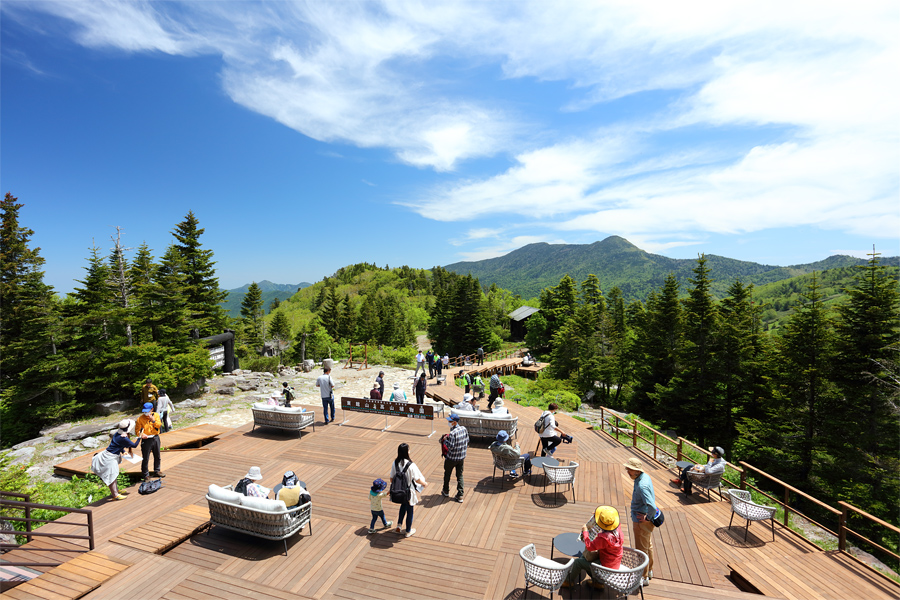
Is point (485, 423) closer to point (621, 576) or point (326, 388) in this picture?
point (326, 388)

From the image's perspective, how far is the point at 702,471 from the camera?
879cm

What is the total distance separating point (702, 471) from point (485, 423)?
534 cm

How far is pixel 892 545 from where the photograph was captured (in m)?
15.0

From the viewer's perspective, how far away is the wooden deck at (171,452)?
361 inches

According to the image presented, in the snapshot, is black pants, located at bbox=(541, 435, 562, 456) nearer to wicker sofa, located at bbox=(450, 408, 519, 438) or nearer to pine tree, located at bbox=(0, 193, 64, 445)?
wicker sofa, located at bbox=(450, 408, 519, 438)

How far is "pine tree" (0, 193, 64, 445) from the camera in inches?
610

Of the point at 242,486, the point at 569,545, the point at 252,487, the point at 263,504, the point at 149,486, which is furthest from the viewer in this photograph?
the point at 149,486

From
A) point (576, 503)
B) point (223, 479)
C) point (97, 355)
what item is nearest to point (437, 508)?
point (576, 503)

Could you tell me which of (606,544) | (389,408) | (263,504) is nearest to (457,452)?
(606,544)

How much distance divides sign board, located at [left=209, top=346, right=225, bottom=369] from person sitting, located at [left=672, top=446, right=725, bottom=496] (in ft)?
77.3

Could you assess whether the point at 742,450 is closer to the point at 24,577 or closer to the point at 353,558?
the point at 353,558

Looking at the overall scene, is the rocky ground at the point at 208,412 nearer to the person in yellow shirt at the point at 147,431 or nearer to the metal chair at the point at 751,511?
the person in yellow shirt at the point at 147,431

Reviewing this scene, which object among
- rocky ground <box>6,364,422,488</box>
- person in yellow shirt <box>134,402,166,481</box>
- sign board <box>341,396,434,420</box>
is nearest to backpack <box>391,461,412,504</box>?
person in yellow shirt <box>134,402,166,481</box>

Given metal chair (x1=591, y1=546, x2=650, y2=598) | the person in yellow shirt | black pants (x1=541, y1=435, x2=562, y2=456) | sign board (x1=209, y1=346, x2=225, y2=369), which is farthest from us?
sign board (x1=209, y1=346, x2=225, y2=369)
